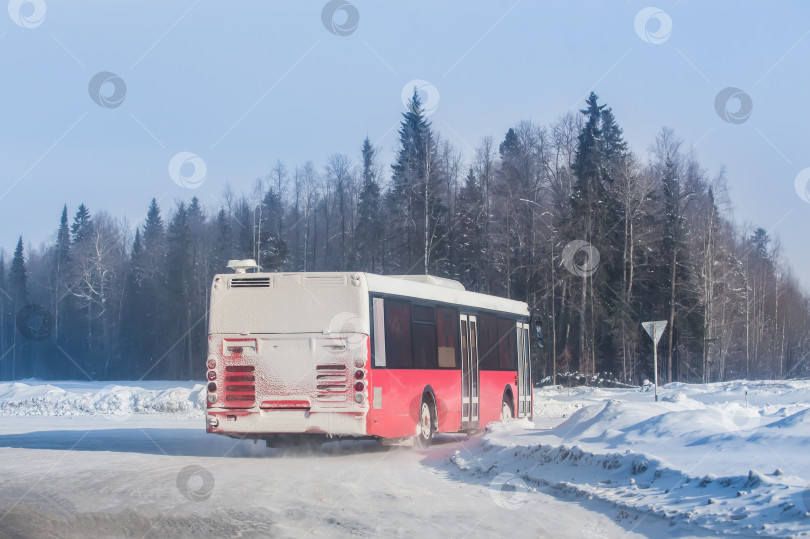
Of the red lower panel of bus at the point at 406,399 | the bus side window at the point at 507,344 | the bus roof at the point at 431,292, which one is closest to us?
the red lower panel of bus at the point at 406,399

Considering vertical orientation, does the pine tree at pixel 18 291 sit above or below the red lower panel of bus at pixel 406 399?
above

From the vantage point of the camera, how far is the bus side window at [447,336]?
1766 centimetres

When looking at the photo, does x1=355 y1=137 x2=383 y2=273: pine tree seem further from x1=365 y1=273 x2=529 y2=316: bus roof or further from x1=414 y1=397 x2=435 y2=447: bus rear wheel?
x1=414 y1=397 x2=435 y2=447: bus rear wheel

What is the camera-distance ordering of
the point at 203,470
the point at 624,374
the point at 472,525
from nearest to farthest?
the point at 472,525
the point at 203,470
the point at 624,374

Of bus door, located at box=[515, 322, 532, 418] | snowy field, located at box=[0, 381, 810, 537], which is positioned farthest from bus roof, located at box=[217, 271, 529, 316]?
snowy field, located at box=[0, 381, 810, 537]

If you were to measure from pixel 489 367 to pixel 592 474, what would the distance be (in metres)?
9.37

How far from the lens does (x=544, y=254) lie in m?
57.9

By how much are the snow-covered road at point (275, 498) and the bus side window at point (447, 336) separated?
2063mm

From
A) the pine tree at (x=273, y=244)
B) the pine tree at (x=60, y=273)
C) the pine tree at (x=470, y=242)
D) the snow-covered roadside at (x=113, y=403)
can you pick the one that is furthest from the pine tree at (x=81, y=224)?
the snow-covered roadside at (x=113, y=403)

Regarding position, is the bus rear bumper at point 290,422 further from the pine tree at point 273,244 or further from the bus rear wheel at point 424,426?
the pine tree at point 273,244

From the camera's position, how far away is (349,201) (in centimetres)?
8262

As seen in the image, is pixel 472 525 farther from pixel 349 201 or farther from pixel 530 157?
pixel 349 201

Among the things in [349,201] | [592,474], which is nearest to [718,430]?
[592,474]

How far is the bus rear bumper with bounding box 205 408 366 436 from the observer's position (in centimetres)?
1427
